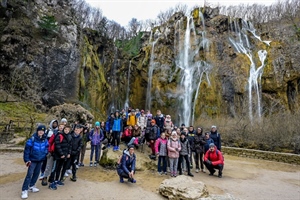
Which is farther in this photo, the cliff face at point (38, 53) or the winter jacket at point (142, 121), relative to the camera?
the cliff face at point (38, 53)

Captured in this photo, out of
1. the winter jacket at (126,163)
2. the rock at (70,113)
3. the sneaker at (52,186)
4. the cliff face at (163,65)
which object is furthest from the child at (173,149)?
the cliff face at (163,65)

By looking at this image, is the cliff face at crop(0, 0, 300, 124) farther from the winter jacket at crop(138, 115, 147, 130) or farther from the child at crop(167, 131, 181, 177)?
the child at crop(167, 131, 181, 177)

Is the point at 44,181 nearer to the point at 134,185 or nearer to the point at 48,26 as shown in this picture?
the point at 134,185

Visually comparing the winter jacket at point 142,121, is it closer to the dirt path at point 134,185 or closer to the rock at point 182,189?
the dirt path at point 134,185

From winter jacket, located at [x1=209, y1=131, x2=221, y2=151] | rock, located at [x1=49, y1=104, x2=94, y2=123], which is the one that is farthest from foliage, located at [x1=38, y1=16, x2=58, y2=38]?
winter jacket, located at [x1=209, y1=131, x2=221, y2=151]

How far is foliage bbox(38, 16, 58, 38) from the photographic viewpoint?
22.1 m

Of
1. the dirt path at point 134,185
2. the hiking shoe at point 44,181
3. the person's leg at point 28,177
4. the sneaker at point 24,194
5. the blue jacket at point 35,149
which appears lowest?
the dirt path at point 134,185

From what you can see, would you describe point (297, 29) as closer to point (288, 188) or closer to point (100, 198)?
point (288, 188)

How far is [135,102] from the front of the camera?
3100 cm

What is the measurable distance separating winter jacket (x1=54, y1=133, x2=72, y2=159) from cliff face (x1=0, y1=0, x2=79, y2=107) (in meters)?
15.3

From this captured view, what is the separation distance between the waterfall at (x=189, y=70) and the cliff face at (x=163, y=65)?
0.12 m

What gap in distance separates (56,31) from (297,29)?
33.3 m

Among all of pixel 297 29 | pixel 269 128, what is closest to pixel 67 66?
pixel 269 128

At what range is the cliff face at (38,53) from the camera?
19781mm
